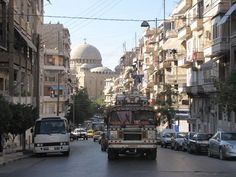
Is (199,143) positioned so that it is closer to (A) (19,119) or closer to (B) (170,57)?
(A) (19,119)

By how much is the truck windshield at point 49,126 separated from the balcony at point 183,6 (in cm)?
3779

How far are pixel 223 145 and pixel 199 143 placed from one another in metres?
6.92

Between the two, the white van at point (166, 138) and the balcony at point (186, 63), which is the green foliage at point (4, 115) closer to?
the white van at point (166, 138)

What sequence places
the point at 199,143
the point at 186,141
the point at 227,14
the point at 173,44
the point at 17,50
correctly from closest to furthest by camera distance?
the point at 199,143
the point at 186,141
the point at 227,14
the point at 17,50
the point at 173,44

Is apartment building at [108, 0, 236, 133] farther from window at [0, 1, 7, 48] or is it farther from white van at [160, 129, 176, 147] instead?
window at [0, 1, 7, 48]

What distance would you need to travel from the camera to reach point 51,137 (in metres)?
35.2

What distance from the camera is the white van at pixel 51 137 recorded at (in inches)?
1387

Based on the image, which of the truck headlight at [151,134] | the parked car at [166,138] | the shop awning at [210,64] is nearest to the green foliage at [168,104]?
the shop awning at [210,64]

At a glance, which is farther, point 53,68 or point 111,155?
point 53,68

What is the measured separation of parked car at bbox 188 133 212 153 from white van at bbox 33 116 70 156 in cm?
803

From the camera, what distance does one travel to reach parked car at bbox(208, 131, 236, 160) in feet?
97.8

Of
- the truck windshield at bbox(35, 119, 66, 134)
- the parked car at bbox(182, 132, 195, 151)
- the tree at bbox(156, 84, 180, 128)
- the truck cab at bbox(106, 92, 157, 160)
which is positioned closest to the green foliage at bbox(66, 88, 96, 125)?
the tree at bbox(156, 84, 180, 128)

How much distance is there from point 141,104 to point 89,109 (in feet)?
341

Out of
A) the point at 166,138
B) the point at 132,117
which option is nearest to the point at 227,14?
the point at 166,138
